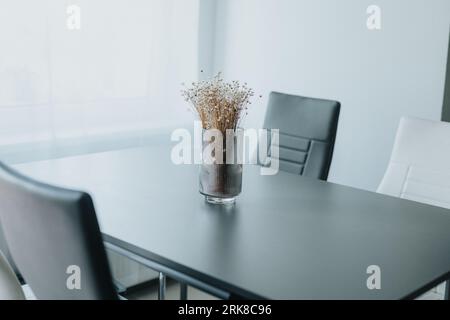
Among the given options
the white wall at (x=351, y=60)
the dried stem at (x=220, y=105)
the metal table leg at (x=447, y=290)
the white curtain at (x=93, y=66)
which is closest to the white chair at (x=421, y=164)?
the metal table leg at (x=447, y=290)

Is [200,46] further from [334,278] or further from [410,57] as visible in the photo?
[334,278]

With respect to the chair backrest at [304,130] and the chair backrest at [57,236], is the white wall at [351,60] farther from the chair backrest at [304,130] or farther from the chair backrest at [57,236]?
the chair backrest at [57,236]

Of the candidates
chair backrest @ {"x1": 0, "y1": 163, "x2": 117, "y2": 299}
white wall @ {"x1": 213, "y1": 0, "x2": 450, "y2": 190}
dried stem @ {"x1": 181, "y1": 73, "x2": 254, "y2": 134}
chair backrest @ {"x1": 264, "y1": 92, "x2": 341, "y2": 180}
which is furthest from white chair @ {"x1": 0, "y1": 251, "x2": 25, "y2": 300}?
white wall @ {"x1": 213, "y1": 0, "x2": 450, "y2": 190}

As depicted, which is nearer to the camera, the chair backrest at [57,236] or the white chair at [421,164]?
the chair backrest at [57,236]

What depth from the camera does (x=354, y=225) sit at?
69.7 inches

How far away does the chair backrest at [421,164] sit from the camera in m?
2.32

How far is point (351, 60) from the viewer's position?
3.40 m

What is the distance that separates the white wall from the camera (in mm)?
3119

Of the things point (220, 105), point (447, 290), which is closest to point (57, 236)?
point (220, 105)

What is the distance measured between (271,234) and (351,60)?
6.49 ft

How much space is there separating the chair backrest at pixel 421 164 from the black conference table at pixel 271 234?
0.34 metres

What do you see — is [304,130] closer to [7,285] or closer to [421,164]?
[421,164]

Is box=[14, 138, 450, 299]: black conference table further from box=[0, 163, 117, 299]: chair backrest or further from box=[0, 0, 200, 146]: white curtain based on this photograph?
box=[0, 0, 200, 146]: white curtain

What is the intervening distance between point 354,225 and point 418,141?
0.78m
